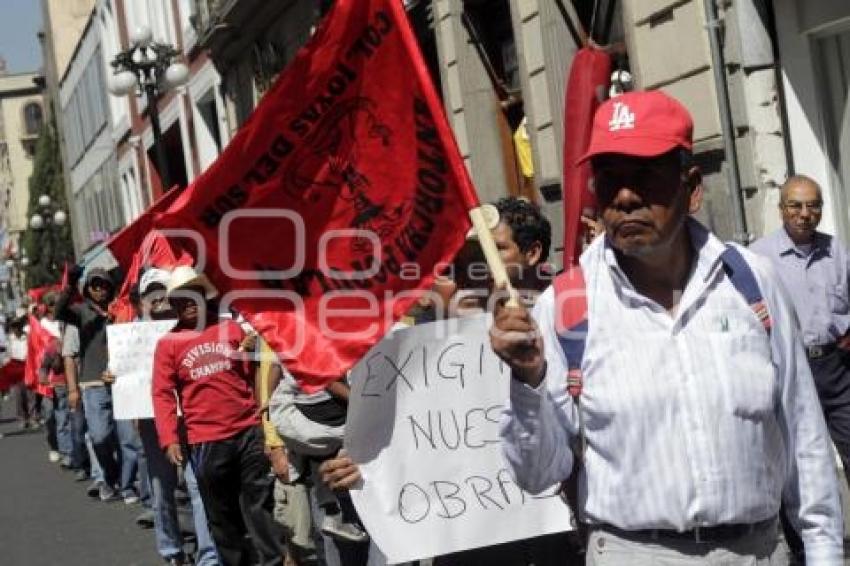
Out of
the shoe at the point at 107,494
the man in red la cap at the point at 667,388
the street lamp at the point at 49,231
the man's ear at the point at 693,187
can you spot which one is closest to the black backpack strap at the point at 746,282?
the man in red la cap at the point at 667,388

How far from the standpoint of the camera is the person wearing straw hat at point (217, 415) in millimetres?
9383

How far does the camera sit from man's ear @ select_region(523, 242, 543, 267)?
220 inches

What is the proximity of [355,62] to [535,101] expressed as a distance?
9753 mm

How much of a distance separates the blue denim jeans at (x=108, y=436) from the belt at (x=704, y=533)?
36.3ft

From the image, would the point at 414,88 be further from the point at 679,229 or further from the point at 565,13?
the point at 565,13

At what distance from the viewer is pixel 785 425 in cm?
369

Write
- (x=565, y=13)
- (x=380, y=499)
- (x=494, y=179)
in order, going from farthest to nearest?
(x=494, y=179) → (x=565, y=13) → (x=380, y=499)

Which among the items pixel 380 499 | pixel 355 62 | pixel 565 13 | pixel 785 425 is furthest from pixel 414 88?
pixel 565 13

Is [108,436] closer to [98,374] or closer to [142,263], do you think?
[98,374]

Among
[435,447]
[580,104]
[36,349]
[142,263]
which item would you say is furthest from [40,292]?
[435,447]

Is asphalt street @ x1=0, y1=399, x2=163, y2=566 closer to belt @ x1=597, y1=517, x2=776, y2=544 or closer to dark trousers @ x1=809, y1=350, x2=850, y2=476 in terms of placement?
dark trousers @ x1=809, y1=350, x2=850, y2=476

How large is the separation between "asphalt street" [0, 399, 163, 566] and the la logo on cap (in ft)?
27.1

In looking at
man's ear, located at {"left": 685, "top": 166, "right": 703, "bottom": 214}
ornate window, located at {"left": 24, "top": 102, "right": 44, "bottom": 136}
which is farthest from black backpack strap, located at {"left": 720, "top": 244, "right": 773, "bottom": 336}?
ornate window, located at {"left": 24, "top": 102, "right": 44, "bottom": 136}

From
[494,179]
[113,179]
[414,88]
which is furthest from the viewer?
[113,179]
